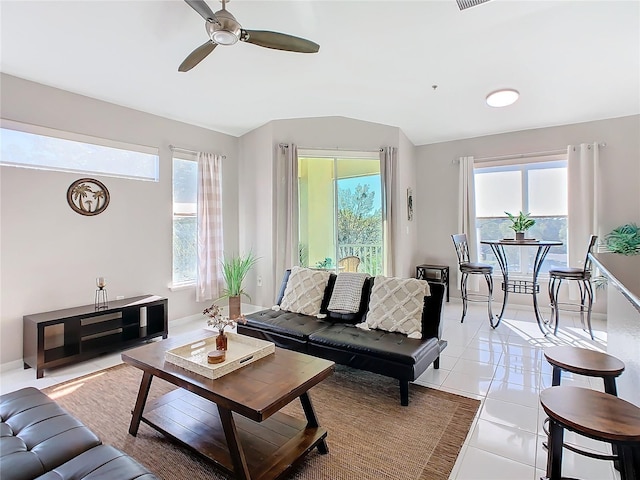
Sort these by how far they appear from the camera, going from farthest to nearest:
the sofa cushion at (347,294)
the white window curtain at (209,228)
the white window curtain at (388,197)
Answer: the white window curtain at (388,197)
the white window curtain at (209,228)
the sofa cushion at (347,294)

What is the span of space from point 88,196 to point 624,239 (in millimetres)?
6651

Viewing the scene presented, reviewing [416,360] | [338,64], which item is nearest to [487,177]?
[338,64]

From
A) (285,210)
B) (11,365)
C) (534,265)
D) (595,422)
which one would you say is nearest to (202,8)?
(595,422)

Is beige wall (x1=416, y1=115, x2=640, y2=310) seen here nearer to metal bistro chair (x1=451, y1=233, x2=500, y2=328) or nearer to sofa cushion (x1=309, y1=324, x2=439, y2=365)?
metal bistro chair (x1=451, y1=233, x2=500, y2=328)

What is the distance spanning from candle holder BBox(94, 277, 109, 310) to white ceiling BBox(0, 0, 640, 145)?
215 cm

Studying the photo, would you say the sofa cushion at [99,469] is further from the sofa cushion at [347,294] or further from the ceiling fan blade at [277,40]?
the ceiling fan blade at [277,40]

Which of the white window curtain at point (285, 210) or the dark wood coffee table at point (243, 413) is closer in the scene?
the dark wood coffee table at point (243, 413)

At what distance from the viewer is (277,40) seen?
2.51 m

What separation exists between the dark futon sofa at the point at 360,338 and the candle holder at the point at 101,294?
166cm

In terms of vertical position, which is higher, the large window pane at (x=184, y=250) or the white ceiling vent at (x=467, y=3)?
the white ceiling vent at (x=467, y=3)

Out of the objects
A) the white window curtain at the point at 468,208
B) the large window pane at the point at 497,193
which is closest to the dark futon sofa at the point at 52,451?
the white window curtain at the point at 468,208

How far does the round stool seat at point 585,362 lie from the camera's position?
1602 mm

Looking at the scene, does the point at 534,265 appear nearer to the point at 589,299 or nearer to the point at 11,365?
the point at 589,299

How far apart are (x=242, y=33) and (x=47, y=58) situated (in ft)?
6.97
